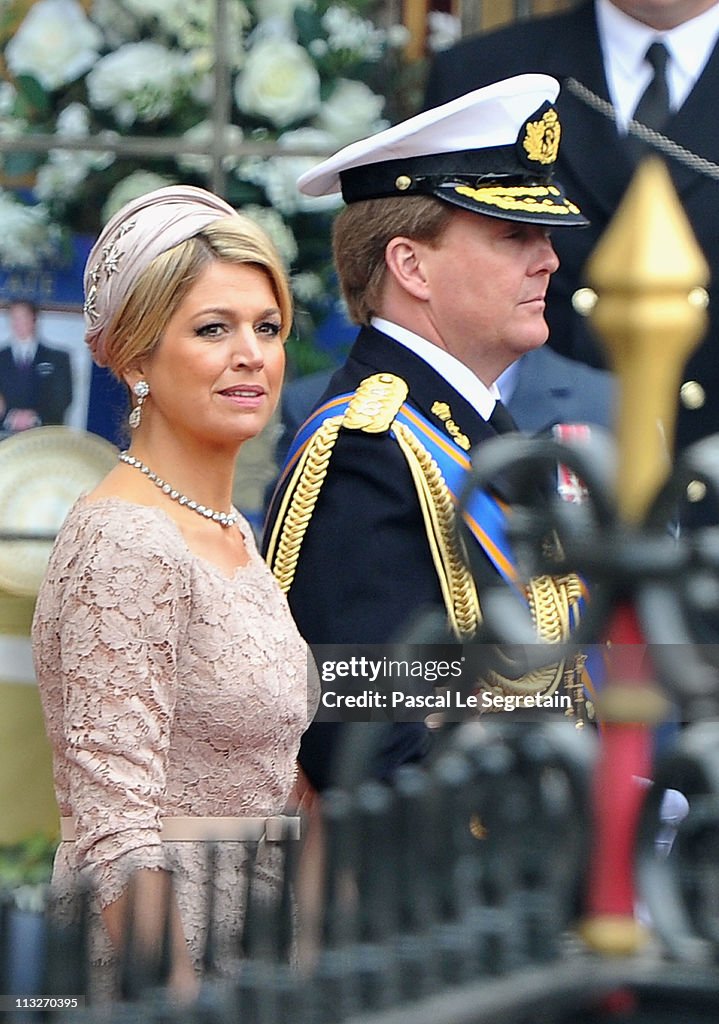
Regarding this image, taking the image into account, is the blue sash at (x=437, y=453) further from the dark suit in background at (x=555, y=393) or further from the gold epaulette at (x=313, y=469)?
the dark suit in background at (x=555, y=393)

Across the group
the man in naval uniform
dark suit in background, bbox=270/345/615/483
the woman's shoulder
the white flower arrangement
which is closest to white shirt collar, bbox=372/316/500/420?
the man in naval uniform

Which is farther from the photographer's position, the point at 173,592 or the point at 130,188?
the point at 130,188

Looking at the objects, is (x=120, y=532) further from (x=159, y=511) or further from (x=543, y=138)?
(x=543, y=138)

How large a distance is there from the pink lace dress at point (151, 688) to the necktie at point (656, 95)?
1.41m

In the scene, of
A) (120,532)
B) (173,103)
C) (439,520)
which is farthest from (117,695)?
(173,103)

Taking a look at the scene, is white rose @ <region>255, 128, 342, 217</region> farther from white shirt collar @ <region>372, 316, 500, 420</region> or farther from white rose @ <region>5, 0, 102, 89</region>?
white shirt collar @ <region>372, 316, 500, 420</region>

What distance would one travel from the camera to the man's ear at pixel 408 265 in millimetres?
2711

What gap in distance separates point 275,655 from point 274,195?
5.73 feet

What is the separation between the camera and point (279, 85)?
12.6 ft

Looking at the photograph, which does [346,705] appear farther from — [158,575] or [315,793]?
[158,575]

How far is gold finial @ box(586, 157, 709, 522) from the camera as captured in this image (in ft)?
3.89

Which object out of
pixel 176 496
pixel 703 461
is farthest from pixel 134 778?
pixel 703 461

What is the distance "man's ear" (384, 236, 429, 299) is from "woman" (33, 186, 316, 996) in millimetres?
340

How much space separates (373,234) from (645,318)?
160 centimetres
